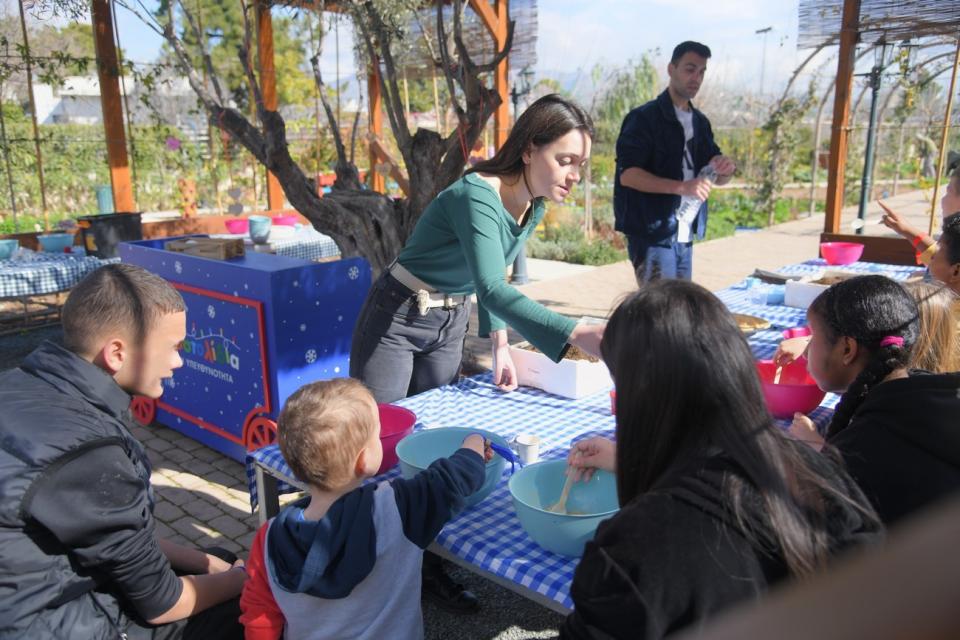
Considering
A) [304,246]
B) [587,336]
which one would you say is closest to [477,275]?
[587,336]

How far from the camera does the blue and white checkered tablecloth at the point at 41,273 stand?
5.07 metres

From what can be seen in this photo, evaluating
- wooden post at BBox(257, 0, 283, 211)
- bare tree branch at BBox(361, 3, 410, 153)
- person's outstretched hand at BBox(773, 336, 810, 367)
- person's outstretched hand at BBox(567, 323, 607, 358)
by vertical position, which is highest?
wooden post at BBox(257, 0, 283, 211)

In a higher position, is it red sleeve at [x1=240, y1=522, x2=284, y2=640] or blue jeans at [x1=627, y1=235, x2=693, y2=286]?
blue jeans at [x1=627, y1=235, x2=693, y2=286]

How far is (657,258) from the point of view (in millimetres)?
3959

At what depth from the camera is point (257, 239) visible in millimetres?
6223

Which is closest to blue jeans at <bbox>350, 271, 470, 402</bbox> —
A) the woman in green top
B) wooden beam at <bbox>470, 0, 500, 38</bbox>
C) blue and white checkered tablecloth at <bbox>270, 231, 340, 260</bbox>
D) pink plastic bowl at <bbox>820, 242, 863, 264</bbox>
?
the woman in green top

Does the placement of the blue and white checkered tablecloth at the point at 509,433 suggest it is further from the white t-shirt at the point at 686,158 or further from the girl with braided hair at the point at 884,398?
the white t-shirt at the point at 686,158

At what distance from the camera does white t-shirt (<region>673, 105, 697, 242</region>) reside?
3908 mm

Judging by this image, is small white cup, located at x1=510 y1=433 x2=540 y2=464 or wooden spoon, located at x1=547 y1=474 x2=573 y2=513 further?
small white cup, located at x1=510 y1=433 x2=540 y2=464

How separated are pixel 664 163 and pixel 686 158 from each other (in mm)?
136

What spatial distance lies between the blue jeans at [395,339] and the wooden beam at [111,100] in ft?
19.2

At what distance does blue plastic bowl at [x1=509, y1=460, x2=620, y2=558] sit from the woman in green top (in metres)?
0.37

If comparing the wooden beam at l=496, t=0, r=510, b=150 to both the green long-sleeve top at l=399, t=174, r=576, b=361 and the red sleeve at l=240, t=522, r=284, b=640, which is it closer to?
the green long-sleeve top at l=399, t=174, r=576, b=361

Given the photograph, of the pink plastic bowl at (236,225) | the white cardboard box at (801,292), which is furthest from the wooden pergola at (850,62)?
the pink plastic bowl at (236,225)
